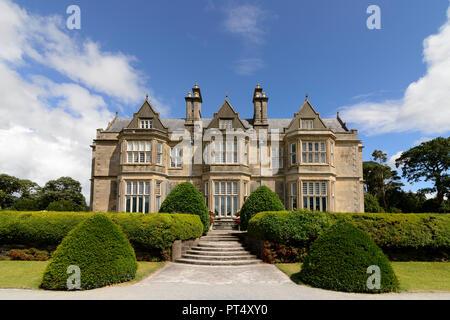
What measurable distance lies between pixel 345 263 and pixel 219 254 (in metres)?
7.47

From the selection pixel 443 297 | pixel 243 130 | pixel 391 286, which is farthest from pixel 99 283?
pixel 243 130

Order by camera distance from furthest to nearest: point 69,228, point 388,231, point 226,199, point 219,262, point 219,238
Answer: point 226,199, point 219,238, point 69,228, point 388,231, point 219,262

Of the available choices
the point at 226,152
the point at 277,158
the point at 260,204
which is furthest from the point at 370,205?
the point at 260,204

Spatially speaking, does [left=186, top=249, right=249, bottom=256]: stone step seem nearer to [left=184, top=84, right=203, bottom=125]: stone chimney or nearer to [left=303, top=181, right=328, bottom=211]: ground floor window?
[left=303, top=181, right=328, bottom=211]: ground floor window

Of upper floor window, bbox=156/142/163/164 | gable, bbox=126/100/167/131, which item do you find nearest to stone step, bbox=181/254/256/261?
upper floor window, bbox=156/142/163/164

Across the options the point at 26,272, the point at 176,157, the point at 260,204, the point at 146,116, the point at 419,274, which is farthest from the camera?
the point at 176,157

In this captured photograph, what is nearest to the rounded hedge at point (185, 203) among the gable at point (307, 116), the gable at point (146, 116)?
the gable at point (146, 116)

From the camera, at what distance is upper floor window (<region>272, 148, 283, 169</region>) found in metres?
26.5

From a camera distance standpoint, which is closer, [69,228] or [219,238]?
[69,228]

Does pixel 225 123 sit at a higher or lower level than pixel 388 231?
higher

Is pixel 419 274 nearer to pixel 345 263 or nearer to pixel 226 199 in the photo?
pixel 345 263

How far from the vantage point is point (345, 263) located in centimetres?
877

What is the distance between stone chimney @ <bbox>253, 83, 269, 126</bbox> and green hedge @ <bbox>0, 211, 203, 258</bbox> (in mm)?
15579
